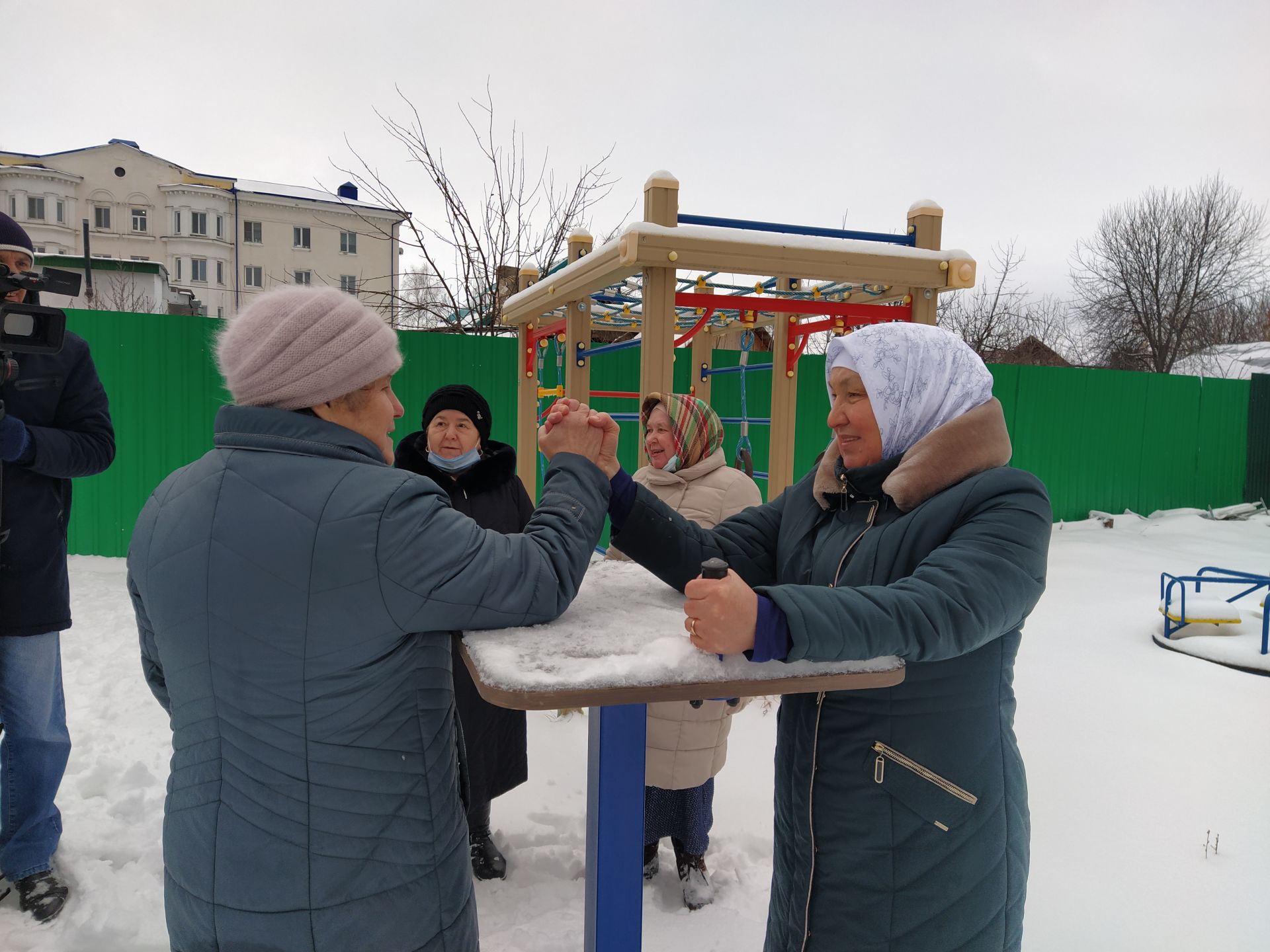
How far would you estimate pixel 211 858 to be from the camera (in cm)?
116

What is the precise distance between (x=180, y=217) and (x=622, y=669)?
41.7 meters

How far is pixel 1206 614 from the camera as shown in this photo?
556cm

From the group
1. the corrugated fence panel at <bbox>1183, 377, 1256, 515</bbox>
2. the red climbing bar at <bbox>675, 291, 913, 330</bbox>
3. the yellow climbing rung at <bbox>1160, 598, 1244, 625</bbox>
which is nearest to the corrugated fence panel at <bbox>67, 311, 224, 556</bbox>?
the red climbing bar at <bbox>675, 291, 913, 330</bbox>

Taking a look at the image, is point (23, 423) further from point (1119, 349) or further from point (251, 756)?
point (1119, 349)

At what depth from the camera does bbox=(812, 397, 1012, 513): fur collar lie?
129 centimetres

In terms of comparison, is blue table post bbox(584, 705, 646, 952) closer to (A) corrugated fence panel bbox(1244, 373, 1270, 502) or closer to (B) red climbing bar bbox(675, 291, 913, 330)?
(B) red climbing bar bbox(675, 291, 913, 330)

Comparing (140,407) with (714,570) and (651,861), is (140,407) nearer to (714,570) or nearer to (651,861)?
(651,861)

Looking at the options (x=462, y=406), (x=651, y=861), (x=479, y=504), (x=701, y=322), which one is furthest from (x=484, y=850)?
(x=701, y=322)

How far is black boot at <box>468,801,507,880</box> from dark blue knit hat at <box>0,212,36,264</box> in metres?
2.28

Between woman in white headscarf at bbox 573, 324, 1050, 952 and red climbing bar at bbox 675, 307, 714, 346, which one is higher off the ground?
red climbing bar at bbox 675, 307, 714, 346

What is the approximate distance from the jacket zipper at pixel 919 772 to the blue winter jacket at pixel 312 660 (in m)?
0.58

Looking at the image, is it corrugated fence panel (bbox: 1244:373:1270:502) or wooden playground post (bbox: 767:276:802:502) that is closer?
wooden playground post (bbox: 767:276:802:502)

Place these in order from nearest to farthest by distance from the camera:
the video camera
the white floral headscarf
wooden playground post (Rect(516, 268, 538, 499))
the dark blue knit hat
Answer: the white floral headscarf, the video camera, the dark blue knit hat, wooden playground post (Rect(516, 268, 538, 499))

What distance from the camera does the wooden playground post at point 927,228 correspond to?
4.32 metres
